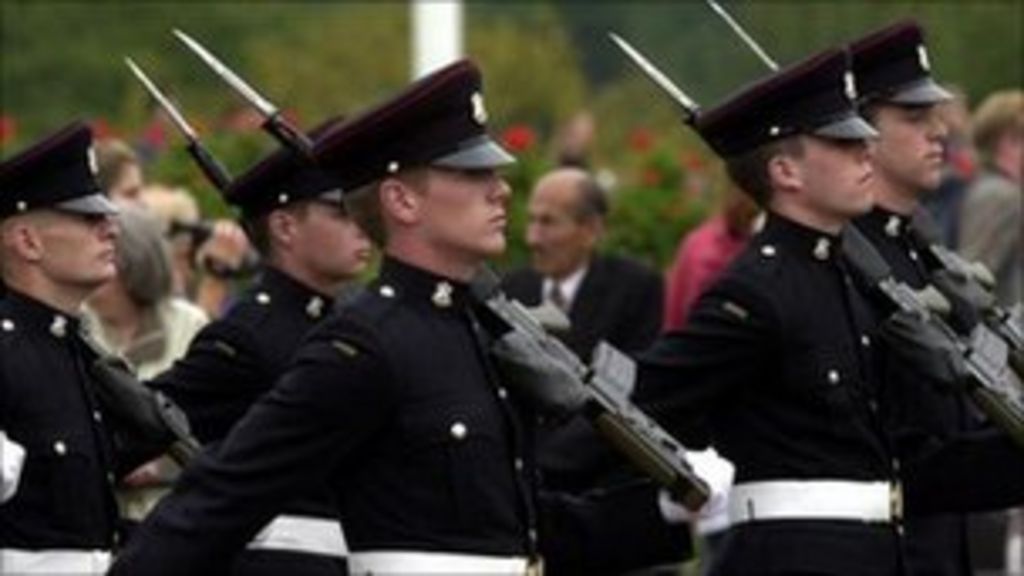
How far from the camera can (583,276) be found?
49.4 ft

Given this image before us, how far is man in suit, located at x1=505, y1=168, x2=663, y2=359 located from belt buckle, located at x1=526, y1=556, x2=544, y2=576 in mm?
5071

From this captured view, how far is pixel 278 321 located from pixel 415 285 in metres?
2.15

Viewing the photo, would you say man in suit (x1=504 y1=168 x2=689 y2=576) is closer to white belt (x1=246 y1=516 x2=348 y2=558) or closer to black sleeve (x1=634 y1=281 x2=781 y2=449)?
white belt (x1=246 y1=516 x2=348 y2=558)

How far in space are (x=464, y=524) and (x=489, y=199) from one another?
753 millimetres

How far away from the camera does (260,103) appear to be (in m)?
10.2

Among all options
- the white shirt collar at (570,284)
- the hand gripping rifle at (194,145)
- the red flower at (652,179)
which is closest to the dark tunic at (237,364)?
the hand gripping rifle at (194,145)

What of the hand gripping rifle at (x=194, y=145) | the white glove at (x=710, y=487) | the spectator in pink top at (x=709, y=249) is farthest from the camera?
the spectator in pink top at (x=709, y=249)

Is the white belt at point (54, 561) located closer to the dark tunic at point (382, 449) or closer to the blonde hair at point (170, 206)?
the dark tunic at point (382, 449)

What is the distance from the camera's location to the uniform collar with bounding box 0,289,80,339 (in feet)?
35.5

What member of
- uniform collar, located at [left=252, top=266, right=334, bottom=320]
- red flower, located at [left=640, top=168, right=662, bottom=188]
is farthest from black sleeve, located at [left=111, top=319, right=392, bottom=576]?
red flower, located at [left=640, top=168, right=662, bottom=188]

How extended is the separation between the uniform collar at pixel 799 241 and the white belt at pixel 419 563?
178 cm

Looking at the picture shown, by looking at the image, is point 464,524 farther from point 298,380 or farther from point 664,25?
point 664,25

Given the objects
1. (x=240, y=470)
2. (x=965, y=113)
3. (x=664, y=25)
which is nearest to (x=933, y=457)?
(x=240, y=470)

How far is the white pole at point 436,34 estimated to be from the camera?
1997 cm
